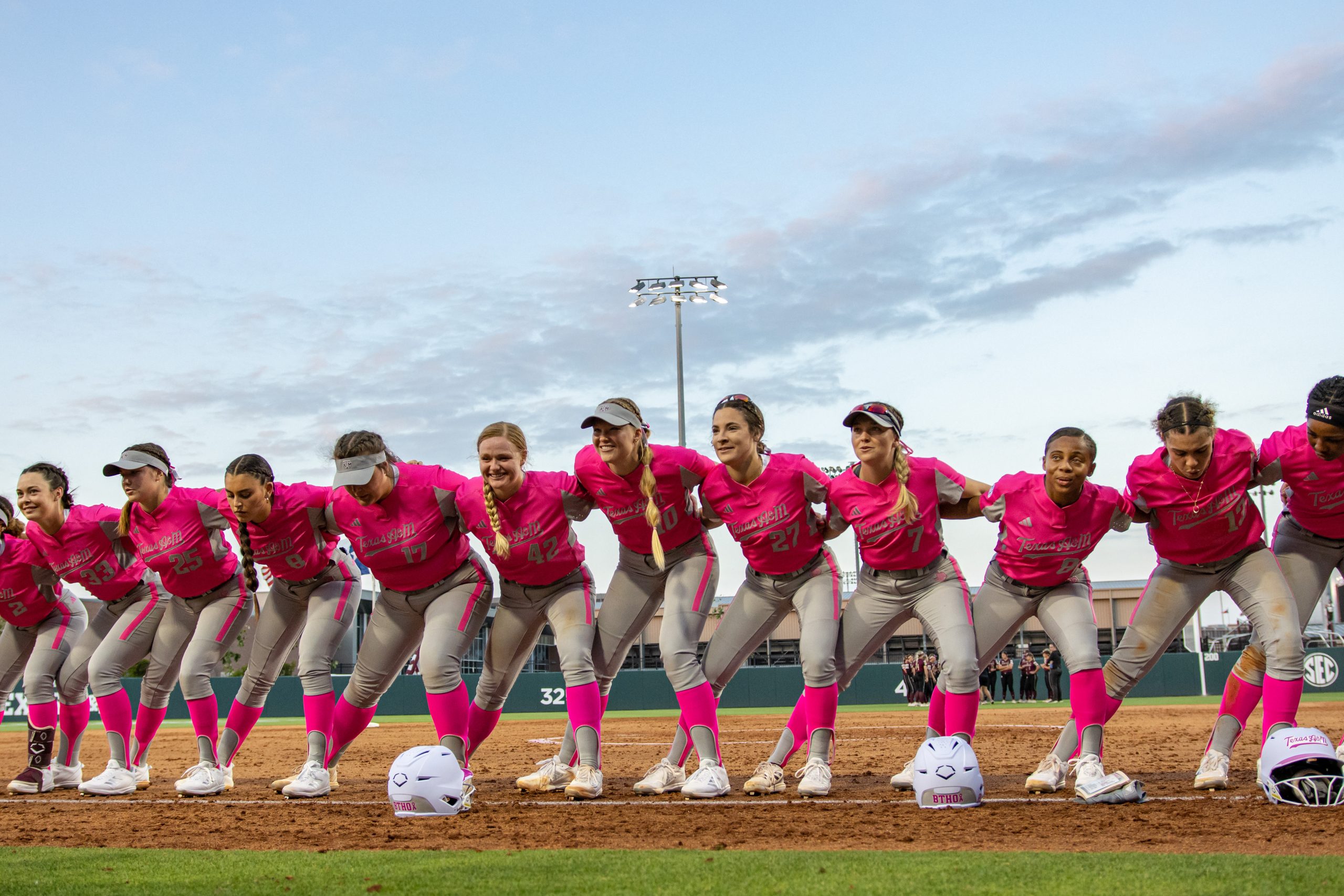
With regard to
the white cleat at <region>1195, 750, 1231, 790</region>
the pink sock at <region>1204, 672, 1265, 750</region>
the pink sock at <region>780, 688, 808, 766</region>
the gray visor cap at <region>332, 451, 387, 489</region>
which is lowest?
the white cleat at <region>1195, 750, 1231, 790</region>

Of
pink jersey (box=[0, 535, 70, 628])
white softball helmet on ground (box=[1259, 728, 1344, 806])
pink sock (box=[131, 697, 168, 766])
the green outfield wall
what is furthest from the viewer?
the green outfield wall

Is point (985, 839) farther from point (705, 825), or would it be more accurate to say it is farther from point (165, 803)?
point (165, 803)

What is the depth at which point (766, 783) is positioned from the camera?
21.7 feet

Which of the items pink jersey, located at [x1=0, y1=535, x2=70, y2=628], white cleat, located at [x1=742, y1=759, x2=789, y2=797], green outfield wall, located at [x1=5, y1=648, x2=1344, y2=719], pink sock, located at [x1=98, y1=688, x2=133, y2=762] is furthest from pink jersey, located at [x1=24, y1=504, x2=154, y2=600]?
green outfield wall, located at [x1=5, y1=648, x2=1344, y2=719]

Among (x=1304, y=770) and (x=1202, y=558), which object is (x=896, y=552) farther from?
(x=1304, y=770)

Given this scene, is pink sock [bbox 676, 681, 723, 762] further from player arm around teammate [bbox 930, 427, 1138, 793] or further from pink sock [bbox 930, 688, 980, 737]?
player arm around teammate [bbox 930, 427, 1138, 793]

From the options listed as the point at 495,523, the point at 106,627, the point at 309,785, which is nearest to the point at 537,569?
the point at 495,523

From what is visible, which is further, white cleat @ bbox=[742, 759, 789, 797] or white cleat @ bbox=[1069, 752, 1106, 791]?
white cleat @ bbox=[742, 759, 789, 797]

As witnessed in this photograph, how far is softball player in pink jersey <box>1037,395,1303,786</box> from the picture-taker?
6.11 metres

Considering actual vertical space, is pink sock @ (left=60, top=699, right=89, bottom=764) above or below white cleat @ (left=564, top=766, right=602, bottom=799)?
above

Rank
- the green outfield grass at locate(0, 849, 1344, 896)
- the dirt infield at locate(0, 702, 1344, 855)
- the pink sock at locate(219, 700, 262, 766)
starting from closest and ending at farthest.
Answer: the green outfield grass at locate(0, 849, 1344, 896) → the dirt infield at locate(0, 702, 1344, 855) → the pink sock at locate(219, 700, 262, 766)

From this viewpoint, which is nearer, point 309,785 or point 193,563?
point 309,785

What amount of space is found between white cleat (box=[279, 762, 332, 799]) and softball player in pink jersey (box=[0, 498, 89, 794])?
7.13 ft

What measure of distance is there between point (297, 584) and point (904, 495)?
390 centimetres
